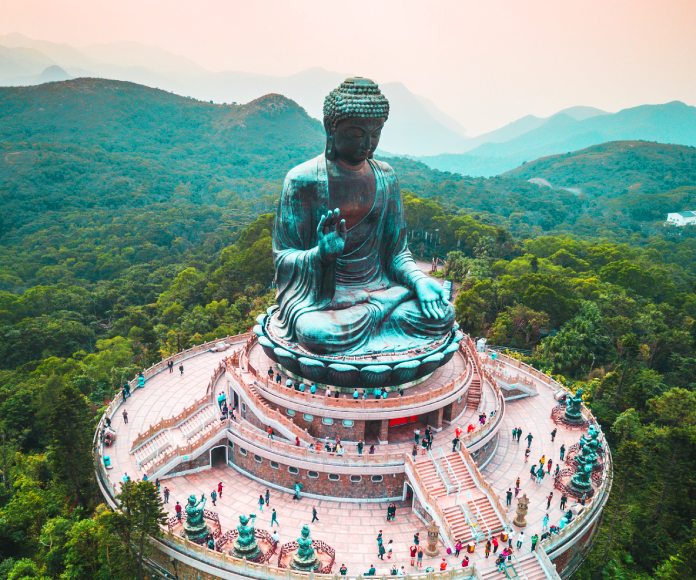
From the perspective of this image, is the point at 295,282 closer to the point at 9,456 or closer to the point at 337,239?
the point at 337,239

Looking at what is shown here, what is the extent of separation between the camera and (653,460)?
1680 cm

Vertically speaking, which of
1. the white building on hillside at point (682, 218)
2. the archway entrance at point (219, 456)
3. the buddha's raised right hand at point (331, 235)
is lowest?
the white building on hillside at point (682, 218)

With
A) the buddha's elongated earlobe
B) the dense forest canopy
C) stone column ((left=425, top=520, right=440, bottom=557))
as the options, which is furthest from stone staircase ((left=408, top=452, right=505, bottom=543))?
the buddha's elongated earlobe

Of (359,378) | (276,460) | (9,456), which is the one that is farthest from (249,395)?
(9,456)

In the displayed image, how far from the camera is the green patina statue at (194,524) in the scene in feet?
45.9

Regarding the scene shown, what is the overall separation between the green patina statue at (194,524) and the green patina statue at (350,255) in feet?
18.1

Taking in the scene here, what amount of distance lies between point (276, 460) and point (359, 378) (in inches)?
137

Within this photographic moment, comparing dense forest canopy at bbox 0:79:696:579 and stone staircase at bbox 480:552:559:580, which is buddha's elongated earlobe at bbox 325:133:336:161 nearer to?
dense forest canopy at bbox 0:79:696:579

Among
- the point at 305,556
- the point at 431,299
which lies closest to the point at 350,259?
the point at 431,299

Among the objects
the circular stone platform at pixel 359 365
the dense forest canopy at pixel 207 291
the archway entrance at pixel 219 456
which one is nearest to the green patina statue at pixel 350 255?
the circular stone platform at pixel 359 365

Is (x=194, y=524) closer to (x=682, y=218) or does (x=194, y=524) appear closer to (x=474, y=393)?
(x=474, y=393)

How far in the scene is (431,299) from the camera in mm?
18031

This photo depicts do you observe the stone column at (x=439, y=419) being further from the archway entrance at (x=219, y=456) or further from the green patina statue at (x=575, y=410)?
the archway entrance at (x=219, y=456)

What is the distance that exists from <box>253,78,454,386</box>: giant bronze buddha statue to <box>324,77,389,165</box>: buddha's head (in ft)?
0.10
